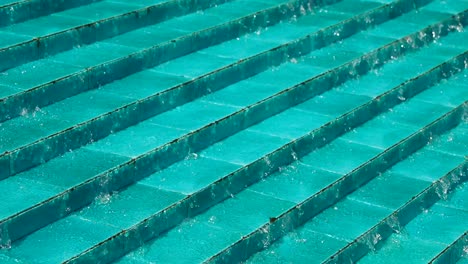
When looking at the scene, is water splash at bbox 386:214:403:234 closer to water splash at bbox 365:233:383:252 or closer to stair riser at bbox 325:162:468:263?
stair riser at bbox 325:162:468:263

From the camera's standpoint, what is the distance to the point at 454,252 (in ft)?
20.9

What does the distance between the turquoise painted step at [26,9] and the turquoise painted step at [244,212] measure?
1892 millimetres

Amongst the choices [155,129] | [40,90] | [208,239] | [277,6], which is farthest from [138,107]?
[277,6]

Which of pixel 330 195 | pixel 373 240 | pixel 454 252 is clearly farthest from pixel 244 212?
Result: pixel 454 252

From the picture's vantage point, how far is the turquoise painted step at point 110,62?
257 inches

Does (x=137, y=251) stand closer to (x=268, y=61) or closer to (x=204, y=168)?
(x=204, y=168)

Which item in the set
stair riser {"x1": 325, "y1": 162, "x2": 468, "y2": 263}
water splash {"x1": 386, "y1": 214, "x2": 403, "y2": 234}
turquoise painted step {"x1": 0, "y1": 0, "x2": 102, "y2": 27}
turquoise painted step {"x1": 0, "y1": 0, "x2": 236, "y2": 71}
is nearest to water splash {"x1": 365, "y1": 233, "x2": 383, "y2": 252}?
stair riser {"x1": 325, "y1": 162, "x2": 468, "y2": 263}

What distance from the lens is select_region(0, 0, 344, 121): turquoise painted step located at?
6520 mm

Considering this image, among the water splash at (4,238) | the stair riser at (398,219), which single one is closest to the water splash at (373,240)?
the stair riser at (398,219)

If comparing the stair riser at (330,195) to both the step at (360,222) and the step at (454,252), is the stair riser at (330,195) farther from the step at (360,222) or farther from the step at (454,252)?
the step at (454,252)

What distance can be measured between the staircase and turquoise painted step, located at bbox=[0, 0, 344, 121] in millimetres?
14

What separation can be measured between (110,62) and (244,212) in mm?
1696

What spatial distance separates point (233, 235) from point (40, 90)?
170 cm

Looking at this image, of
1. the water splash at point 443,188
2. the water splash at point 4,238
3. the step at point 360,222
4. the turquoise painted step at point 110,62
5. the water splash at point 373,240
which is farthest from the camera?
the water splash at point 443,188
